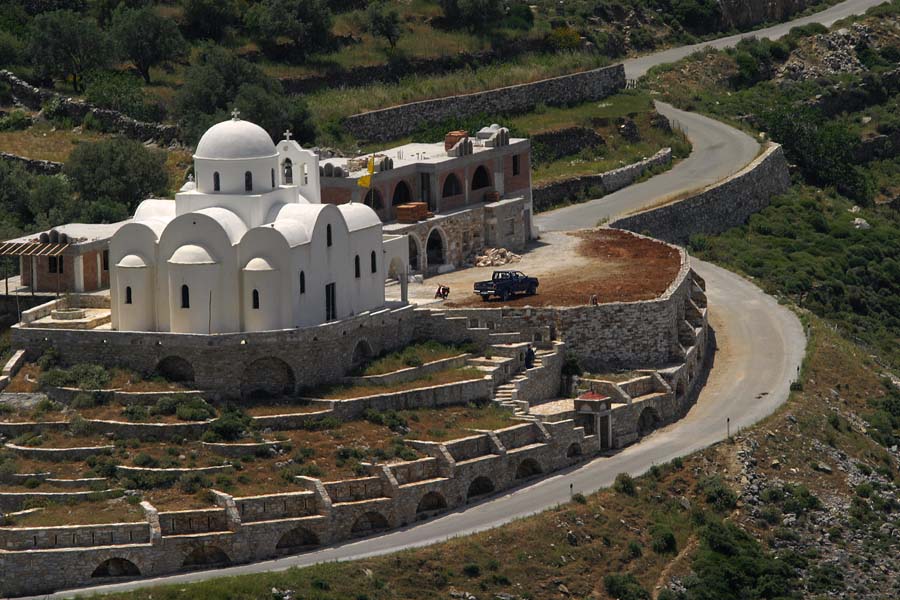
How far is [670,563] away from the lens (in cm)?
7988

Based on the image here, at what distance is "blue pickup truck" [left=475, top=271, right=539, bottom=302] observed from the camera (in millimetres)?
91750

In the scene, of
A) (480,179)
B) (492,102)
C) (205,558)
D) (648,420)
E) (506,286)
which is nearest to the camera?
(205,558)

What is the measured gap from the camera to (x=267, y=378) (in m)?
82.1

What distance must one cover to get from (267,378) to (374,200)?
53.4 ft

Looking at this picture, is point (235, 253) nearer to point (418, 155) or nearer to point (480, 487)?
point (480, 487)

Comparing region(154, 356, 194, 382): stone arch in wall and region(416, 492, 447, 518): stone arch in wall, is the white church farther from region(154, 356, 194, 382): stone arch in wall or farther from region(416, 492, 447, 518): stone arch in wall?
region(416, 492, 447, 518): stone arch in wall

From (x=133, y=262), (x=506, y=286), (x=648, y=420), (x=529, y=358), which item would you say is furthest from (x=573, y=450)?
(x=133, y=262)

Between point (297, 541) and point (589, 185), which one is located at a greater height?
point (589, 185)

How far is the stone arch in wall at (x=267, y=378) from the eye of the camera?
81.6 meters

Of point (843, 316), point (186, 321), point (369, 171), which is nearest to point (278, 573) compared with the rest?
point (186, 321)

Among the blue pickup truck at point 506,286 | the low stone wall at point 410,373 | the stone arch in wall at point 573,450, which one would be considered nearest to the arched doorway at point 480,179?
the blue pickup truck at point 506,286

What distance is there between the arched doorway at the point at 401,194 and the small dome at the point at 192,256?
1759 centimetres

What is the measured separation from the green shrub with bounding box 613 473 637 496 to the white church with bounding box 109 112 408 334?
38.0 ft

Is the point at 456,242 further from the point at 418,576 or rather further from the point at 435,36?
the point at 435,36
